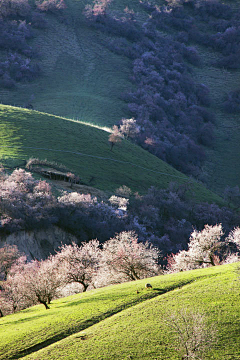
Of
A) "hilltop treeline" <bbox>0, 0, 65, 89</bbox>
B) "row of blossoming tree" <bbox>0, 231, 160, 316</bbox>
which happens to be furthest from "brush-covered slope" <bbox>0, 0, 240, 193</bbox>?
"row of blossoming tree" <bbox>0, 231, 160, 316</bbox>

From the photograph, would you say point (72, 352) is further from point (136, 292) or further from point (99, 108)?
point (99, 108)

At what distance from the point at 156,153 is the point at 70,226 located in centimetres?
5374

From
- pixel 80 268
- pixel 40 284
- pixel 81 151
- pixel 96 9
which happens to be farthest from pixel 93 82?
pixel 40 284

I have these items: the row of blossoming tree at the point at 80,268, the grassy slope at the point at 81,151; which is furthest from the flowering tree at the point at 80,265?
the grassy slope at the point at 81,151

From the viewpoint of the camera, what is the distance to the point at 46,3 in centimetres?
14812

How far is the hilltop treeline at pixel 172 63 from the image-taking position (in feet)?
358

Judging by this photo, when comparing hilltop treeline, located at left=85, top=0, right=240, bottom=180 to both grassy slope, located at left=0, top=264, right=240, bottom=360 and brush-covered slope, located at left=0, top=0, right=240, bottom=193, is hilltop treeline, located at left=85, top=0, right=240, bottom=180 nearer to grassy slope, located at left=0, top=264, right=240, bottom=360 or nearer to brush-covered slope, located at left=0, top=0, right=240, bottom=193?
brush-covered slope, located at left=0, top=0, right=240, bottom=193

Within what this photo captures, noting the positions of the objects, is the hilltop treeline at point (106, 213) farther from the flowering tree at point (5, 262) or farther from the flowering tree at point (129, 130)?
the flowering tree at point (129, 130)

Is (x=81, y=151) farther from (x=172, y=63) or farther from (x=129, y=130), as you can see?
(x=172, y=63)

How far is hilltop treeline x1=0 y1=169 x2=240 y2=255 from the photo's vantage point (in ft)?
147

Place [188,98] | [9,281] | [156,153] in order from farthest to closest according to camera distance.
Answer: [188,98] < [156,153] < [9,281]

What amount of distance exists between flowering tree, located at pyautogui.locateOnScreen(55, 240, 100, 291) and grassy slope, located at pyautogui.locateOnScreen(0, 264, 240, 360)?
3.84m

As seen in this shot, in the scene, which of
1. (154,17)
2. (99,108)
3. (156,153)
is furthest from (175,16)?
(156,153)

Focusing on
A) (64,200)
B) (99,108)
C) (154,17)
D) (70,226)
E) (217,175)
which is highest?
(154,17)
